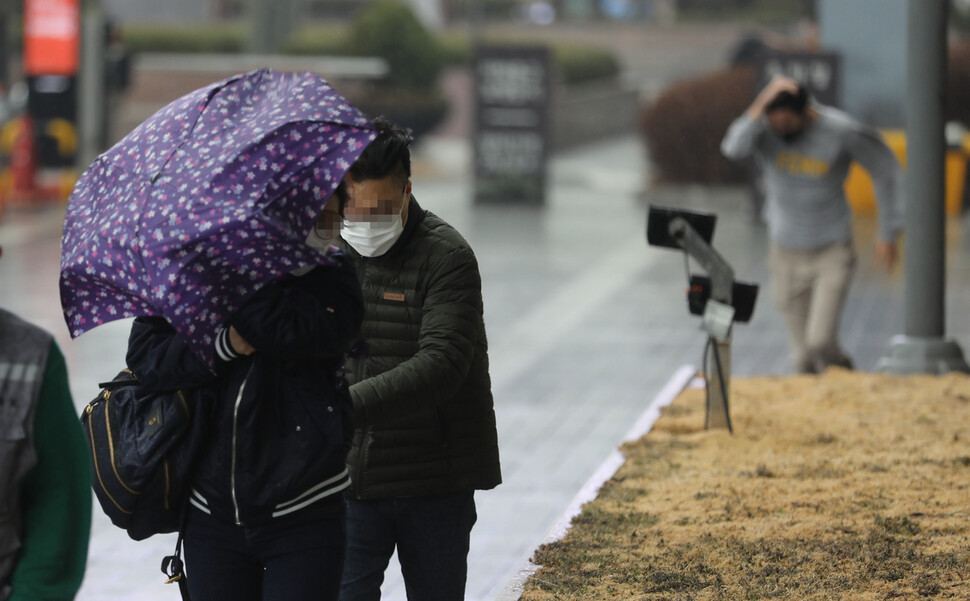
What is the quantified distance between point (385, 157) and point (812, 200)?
17.4 feet

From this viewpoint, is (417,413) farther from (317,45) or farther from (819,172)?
(317,45)

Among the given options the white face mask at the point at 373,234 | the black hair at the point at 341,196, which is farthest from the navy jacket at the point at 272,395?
the white face mask at the point at 373,234

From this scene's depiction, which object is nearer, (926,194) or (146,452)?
(146,452)

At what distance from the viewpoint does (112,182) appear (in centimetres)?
329

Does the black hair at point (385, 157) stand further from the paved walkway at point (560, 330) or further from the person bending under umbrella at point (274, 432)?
the paved walkway at point (560, 330)

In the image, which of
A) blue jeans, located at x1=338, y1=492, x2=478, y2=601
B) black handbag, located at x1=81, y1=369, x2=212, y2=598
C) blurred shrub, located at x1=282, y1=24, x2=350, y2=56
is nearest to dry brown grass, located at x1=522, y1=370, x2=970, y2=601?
blue jeans, located at x1=338, y1=492, x2=478, y2=601

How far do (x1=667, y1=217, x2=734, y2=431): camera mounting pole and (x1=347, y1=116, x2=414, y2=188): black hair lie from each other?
326 centimetres

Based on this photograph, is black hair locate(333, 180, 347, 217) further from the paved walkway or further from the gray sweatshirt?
the gray sweatshirt

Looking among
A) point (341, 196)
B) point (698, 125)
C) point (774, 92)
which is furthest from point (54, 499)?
point (698, 125)

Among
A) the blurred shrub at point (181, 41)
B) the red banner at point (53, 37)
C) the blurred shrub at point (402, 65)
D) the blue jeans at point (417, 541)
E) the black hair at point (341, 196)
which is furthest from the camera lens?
the blurred shrub at point (181, 41)

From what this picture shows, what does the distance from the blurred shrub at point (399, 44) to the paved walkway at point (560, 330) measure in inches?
250


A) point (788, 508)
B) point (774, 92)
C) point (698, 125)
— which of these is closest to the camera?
point (788, 508)

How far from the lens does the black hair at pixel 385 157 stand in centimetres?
355

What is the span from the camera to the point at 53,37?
63.3 ft
